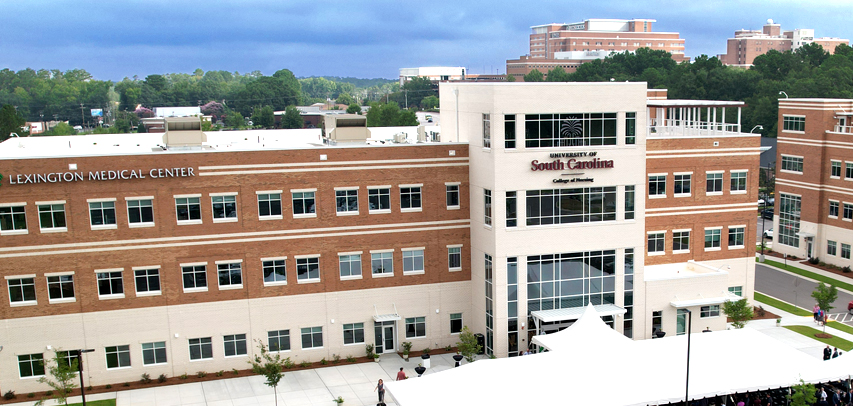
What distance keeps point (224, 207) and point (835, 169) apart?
49501 millimetres

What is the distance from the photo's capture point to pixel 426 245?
1716 inches

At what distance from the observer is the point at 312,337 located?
4231 cm

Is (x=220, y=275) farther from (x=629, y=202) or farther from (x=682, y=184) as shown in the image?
(x=682, y=184)

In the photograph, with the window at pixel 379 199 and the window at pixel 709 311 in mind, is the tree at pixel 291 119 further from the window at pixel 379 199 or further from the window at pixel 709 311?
the window at pixel 709 311

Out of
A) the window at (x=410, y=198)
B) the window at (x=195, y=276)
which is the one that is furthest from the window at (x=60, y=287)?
the window at (x=410, y=198)

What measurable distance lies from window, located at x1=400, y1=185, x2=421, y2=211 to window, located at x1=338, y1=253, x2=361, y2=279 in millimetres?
3772

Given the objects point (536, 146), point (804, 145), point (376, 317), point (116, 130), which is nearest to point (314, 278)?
point (376, 317)

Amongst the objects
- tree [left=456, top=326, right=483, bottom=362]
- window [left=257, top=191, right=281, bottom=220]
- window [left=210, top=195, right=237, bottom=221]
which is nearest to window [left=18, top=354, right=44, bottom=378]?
window [left=210, top=195, right=237, bottom=221]

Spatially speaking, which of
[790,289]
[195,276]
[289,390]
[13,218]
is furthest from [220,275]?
[790,289]

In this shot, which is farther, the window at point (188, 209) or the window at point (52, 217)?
the window at point (188, 209)

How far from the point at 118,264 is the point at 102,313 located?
2598mm

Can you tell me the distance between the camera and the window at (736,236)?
50.2 metres

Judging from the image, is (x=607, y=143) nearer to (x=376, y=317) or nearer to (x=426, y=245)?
(x=426, y=245)

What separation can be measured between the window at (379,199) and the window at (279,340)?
8155 millimetres
